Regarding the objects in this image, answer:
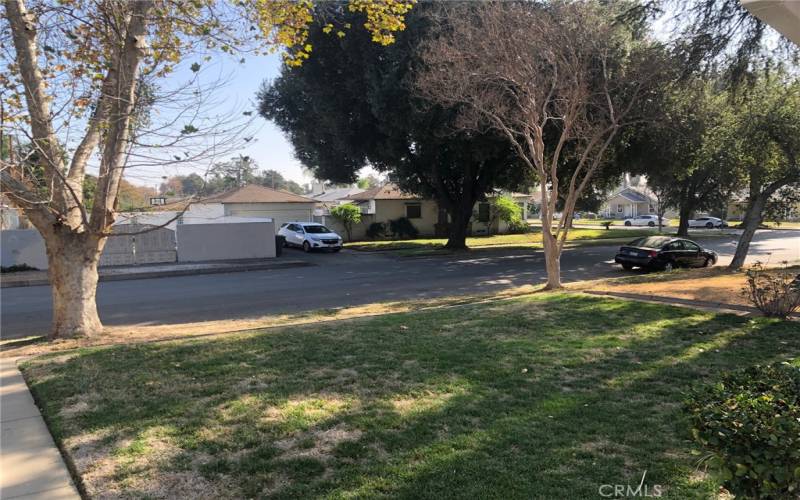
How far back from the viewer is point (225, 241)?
1005 inches

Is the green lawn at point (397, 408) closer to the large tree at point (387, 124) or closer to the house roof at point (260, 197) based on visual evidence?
the large tree at point (387, 124)

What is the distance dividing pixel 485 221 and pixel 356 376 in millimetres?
39325

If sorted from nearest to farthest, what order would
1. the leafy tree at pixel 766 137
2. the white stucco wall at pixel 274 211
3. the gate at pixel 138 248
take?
the leafy tree at pixel 766 137 → the gate at pixel 138 248 → the white stucco wall at pixel 274 211

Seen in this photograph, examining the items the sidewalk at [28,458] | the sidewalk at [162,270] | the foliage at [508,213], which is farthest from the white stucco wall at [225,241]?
the foliage at [508,213]

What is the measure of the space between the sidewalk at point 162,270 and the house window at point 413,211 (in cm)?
1824

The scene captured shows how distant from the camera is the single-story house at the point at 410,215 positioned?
3959 centimetres

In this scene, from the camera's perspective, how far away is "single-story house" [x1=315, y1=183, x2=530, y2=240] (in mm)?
39594

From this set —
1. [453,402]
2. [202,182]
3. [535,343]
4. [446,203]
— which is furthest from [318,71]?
[453,402]

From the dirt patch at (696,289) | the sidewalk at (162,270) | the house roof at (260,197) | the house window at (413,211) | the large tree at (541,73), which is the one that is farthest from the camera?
the house window at (413,211)

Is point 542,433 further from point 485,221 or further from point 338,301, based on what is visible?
point 485,221

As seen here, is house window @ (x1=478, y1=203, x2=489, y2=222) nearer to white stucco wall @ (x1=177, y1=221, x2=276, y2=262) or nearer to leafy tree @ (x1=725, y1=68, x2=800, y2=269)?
white stucco wall @ (x1=177, y1=221, x2=276, y2=262)

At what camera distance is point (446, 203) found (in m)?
29.4

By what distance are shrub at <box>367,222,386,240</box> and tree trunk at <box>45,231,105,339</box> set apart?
1211 inches

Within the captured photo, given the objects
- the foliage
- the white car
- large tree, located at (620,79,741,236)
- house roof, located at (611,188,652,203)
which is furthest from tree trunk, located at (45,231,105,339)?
house roof, located at (611,188,652,203)
